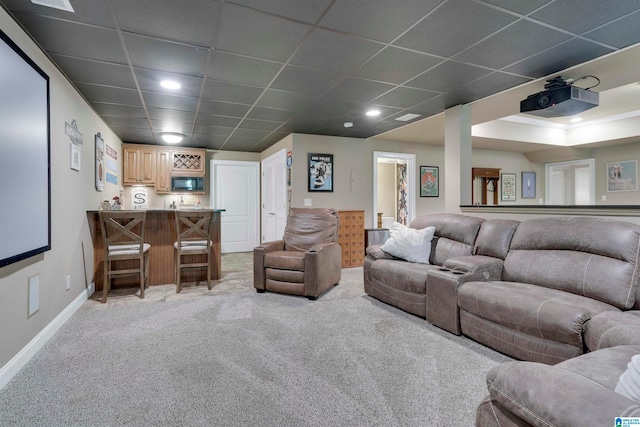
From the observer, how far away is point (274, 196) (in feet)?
20.9

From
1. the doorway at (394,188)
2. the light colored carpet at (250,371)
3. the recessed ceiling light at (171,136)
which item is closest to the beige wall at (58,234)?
the light colored carpet at (250,371)

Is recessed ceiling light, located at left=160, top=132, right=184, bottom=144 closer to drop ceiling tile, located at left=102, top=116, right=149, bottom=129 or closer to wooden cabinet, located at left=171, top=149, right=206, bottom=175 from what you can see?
drop ceiling tile, located at left=102, top=116, right=149, bottom=129

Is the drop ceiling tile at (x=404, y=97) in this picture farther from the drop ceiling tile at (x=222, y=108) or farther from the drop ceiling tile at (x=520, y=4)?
the drop ceiling tile at (x=222, y=108)

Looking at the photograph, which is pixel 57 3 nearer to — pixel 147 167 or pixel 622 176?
pixel 147 167

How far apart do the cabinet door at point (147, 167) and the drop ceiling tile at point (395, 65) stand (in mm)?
4877

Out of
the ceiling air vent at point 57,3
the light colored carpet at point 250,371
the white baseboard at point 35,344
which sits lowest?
the light colored carpet at point 250,371

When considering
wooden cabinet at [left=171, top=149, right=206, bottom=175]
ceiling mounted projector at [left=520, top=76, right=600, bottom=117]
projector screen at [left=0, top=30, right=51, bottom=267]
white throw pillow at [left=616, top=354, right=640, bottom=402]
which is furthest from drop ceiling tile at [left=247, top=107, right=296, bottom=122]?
white throw pillow at [left=616, top=354, right=640, bottom=402]

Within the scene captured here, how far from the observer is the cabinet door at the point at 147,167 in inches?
240

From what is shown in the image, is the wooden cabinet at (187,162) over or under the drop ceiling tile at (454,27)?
under

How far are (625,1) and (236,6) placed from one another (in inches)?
96.3

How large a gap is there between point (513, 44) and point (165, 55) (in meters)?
2.83

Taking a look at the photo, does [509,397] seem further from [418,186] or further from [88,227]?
[418,186]

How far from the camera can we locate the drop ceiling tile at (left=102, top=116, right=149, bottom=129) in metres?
4.44

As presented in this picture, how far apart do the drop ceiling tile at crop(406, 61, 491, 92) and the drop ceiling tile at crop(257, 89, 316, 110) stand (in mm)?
1194
